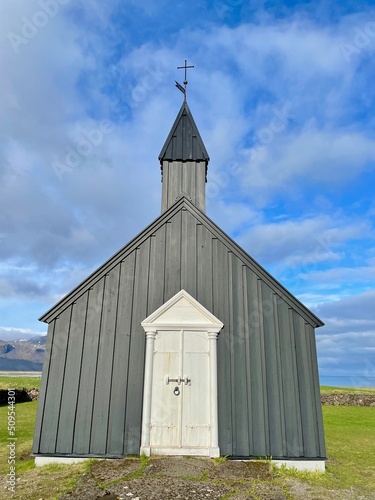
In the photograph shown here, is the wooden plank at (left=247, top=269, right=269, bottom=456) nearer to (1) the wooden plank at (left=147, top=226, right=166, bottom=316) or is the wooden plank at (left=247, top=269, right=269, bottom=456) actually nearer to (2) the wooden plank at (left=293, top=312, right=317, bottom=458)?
(2) the wooden plank at (left=293, top=312, right=317, bottom=458)

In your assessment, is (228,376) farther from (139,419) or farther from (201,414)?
(139,419)

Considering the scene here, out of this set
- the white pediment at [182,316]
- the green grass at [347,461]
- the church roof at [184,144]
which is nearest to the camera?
the green grass at [347,461]

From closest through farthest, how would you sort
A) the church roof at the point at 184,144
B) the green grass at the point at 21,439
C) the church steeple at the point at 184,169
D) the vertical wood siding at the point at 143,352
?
the green grass at the point at 21,439 < the vertical wood siding at the point at 143,352 < the church steeple at the point at 184,169 < the church roof at the point at 184,144

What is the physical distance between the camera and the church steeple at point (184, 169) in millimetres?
11727

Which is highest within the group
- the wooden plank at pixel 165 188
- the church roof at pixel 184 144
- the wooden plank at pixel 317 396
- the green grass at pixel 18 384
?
the church roof at pixel 184 144

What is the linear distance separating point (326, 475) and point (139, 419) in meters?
4.27

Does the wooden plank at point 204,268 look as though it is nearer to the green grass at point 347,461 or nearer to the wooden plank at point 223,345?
the wooden plank at point 223,345

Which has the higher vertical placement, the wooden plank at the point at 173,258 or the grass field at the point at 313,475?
the wooden plank at the point at 173,258

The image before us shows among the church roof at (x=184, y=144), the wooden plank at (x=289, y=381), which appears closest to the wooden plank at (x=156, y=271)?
the wooden plank at (x=289, y=381)

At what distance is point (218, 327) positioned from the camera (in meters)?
8.08

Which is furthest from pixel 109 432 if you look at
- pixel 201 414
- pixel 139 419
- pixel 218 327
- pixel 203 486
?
pixel 218 327

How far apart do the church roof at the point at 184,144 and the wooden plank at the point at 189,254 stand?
3769mm

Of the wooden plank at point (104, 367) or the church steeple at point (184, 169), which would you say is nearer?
the wooden plank at point (104, 367)

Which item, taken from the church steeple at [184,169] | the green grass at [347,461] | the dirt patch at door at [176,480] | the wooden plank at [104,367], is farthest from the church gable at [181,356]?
the church steeple at [184,169]
